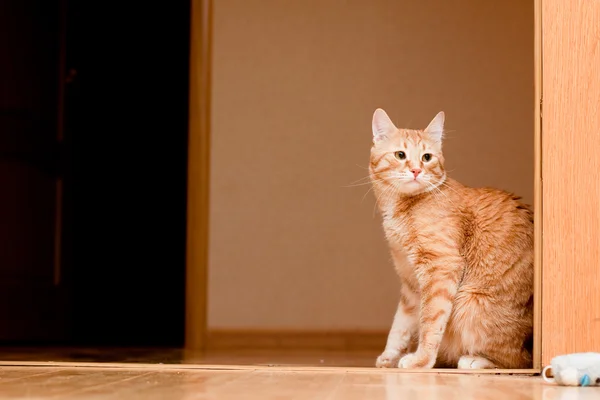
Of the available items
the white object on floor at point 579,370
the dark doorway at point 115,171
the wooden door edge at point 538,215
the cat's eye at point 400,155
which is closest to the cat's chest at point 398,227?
the cat's eye at point 400,155

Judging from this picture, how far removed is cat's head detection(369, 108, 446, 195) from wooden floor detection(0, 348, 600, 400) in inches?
21.5

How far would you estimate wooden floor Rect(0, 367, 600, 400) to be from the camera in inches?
47.4

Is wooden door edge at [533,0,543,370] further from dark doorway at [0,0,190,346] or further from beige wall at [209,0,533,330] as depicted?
dark doorway at [0,0,190,346]

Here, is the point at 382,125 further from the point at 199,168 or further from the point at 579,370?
the point at 199,168

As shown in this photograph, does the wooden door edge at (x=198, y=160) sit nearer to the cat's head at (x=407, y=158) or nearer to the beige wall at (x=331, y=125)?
the beige wall at (x=331, y=125)

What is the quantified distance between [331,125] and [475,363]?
1.73 meters

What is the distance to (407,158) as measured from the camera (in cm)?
206

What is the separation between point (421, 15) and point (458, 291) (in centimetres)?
178

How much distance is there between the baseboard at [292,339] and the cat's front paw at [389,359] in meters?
1.15

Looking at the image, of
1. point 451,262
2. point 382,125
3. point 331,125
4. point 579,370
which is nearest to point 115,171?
point 331,125

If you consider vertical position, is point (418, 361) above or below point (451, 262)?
below

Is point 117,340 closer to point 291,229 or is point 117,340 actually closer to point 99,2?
point 291,229

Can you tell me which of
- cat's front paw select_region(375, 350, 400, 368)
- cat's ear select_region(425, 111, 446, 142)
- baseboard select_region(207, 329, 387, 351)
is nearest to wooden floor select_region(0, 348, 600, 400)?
cat's front paw select_region(375, 350, 400, 368)

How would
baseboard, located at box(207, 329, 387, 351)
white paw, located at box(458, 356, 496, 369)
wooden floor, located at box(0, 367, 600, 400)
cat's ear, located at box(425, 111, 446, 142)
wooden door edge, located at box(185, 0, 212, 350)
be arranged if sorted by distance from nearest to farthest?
wooden floor, located at box(0, 367, 600, 400)
white paw, located at box(458, 356, 496, 369)
cat's ear, located at box(425, 111, 446, 142)
baseboard, located at box(207, 329, 387, 351)
wooden door edge, located at box(185, 0, 212, 350)
